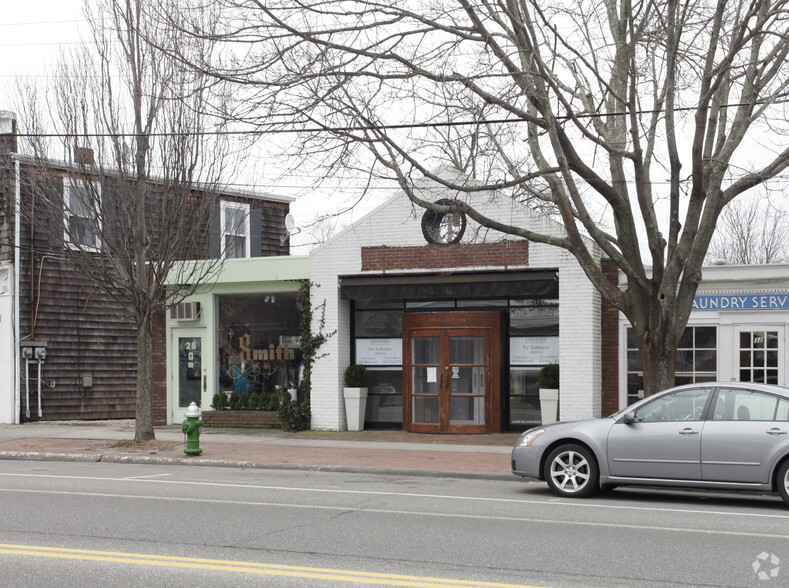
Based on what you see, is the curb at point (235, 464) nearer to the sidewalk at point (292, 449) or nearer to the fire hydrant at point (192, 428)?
the sidewalk at point (292, 449)

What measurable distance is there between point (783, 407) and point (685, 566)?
411cm

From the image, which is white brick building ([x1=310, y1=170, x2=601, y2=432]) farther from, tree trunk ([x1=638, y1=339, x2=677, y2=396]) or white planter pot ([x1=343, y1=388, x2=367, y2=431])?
tree trunk ([x1=638, y1=339, x2=677, y2=396])

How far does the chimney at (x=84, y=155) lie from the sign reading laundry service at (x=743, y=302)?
11.1 metres

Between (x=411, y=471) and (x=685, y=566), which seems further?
(x=411, y=471)

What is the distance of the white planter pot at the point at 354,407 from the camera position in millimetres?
19859

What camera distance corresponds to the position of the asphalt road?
6957 millimetres

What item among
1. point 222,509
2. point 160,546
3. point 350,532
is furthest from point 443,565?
point 222,509

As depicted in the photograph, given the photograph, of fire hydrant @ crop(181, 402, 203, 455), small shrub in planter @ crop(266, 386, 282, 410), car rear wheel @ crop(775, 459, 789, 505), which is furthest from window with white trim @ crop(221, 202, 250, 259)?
car rear wheel @ crop(775, 459, 789, 505)

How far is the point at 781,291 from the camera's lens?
1716 cm

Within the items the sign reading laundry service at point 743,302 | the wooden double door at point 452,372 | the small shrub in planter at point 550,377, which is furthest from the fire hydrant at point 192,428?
the sign reading laundry service at point 743,302

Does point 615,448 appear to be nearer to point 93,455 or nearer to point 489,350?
point 489,350

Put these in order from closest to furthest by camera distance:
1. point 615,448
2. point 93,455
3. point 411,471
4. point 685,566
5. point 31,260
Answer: point 685,566 < point 615,448 < point 411,471 < point 93,455 < point 31,260

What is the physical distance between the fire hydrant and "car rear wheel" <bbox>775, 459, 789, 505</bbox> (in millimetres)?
9415

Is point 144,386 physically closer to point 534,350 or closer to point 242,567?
point 534,350
